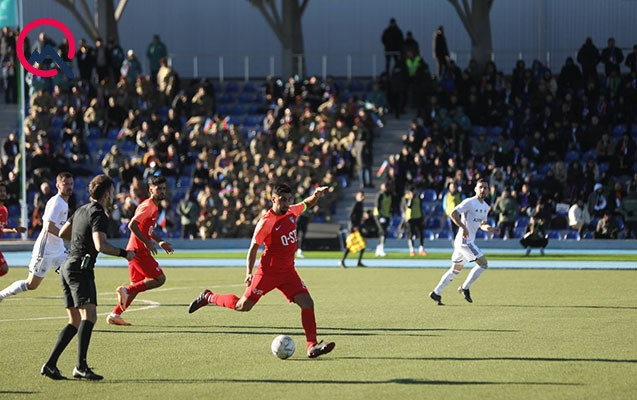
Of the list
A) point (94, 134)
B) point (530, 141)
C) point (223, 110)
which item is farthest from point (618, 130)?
point (94, 134)

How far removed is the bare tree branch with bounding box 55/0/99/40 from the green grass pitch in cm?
2373

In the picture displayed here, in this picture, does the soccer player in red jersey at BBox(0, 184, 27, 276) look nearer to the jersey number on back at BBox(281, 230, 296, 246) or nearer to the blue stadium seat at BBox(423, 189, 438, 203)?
the jersey number on back at BBox(281, 230, 296, 246)

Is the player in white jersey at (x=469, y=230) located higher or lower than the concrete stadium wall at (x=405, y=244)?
higher

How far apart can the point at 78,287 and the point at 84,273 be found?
151mm

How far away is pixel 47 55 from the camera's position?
34.8m

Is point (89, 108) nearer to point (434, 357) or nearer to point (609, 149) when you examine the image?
point (609, 149)

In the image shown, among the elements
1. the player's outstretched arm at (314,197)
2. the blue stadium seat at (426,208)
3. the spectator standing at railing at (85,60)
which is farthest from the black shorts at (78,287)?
the spectator standing at railing at (85,60)

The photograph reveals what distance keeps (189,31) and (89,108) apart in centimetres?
862

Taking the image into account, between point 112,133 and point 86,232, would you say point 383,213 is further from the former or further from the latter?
point 86,232

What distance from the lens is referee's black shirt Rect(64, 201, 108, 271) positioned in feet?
36.3

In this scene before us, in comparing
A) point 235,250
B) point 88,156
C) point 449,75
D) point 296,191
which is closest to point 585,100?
point 449,75

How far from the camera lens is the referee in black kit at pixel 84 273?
35.7ft

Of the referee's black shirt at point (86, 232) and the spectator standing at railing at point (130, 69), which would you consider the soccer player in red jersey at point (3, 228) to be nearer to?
the referee's black shirt at point (86, 232)

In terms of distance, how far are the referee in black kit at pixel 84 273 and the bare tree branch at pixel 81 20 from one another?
33.4 metres
